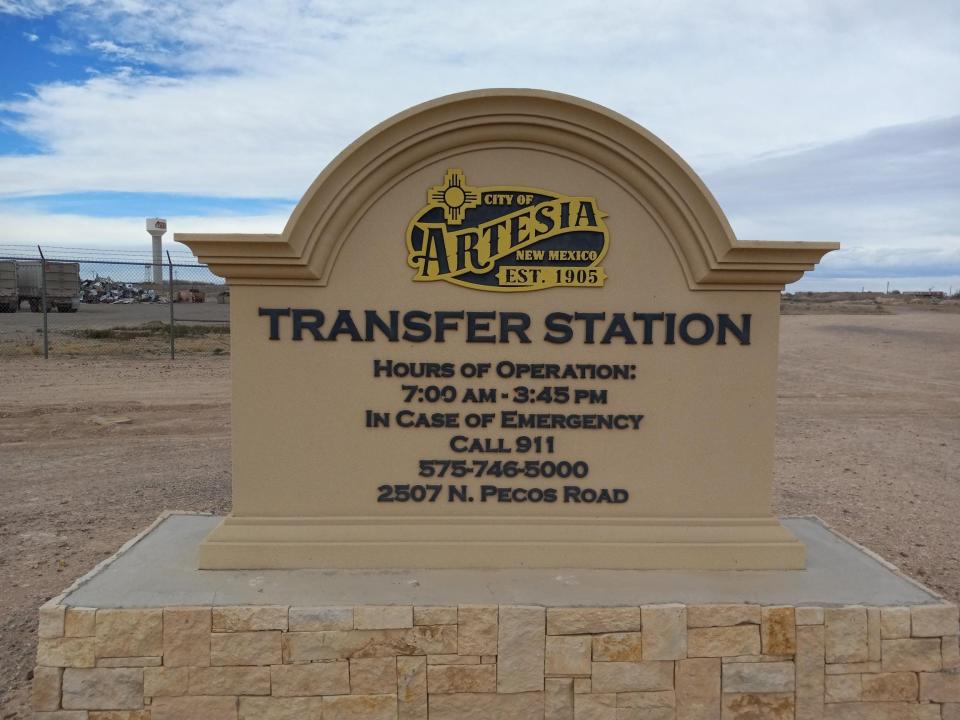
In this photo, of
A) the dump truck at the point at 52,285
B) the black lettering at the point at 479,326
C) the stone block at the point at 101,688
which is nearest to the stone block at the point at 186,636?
the stone block at the point at 101,688

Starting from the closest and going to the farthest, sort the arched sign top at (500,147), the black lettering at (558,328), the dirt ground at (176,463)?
the arched sign top at (500,147) < the black lettering at (558,328) < the dirt ground at (176,463)

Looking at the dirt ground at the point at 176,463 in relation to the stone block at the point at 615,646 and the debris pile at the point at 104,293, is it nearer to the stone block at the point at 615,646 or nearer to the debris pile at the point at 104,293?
the stone block at the point at 615,646

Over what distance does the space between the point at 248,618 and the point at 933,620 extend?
12.5 ft

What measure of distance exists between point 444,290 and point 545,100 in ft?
4.20

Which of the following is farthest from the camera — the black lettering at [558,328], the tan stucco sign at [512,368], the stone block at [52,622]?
the black lettering at [558,328]

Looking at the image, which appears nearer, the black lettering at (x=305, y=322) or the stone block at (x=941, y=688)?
the stone block at (x=941, y=688)

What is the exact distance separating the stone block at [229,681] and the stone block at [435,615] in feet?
2.86

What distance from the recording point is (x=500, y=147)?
480 cm

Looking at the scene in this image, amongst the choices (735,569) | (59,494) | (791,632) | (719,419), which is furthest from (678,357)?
(59,494)

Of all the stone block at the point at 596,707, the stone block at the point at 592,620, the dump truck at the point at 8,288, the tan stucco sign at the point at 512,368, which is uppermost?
the dump truck at the point at 8,288

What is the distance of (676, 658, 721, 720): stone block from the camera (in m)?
4.41

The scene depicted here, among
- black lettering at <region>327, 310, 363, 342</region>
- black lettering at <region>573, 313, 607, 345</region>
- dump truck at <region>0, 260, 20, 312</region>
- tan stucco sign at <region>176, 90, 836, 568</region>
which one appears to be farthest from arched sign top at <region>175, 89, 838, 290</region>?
dump truck at <region>0, 260, 20, 312</region>

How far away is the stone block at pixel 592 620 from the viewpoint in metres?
4.33

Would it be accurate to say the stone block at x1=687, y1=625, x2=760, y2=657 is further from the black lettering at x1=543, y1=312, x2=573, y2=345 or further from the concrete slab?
the black lettering at x1=543, y1=312, x2=573, y2=345
